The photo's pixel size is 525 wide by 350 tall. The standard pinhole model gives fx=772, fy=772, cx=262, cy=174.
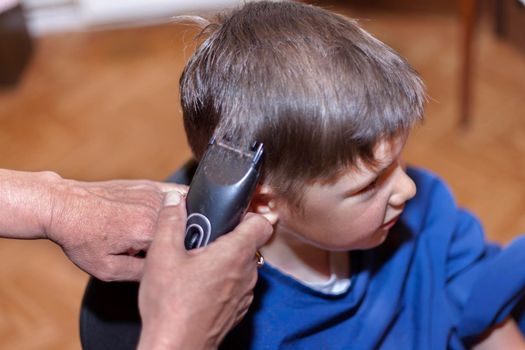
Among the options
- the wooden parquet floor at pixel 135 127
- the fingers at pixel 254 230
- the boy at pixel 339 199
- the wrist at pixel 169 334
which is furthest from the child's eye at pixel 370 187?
the wooden parquet floor at pixel 135 127

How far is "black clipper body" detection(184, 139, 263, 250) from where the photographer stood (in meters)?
0.76

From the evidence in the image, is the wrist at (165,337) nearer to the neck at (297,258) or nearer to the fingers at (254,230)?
the fingers at (254,230)

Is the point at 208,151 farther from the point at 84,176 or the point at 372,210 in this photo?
the point at 84,176

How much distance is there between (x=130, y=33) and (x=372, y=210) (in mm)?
1618

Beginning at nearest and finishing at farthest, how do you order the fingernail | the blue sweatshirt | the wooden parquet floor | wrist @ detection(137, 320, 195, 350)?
wrist @ detection(137, 320, 195, 350) < the fingernail < the blue sweatshirt < the wooden parquet floor

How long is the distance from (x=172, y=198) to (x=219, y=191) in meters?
0.09

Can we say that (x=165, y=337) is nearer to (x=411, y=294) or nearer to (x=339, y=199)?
(x=339, y=199)

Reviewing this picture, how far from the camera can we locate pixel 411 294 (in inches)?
40.5

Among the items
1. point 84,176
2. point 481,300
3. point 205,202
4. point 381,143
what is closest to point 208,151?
point 205,202

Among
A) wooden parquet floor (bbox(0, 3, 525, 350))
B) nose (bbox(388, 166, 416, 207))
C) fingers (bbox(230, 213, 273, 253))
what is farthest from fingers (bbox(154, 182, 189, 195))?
wooden parquet floor (bbox(0, 3, 525, 350))

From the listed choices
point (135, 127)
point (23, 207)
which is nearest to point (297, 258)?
point (23, 207)

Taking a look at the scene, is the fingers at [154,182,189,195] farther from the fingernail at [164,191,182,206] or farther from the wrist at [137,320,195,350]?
the wrist at [137,320,195,350]

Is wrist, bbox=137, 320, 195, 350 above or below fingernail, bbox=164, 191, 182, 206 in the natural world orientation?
below

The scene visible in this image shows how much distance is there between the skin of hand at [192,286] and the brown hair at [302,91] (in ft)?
0.33
